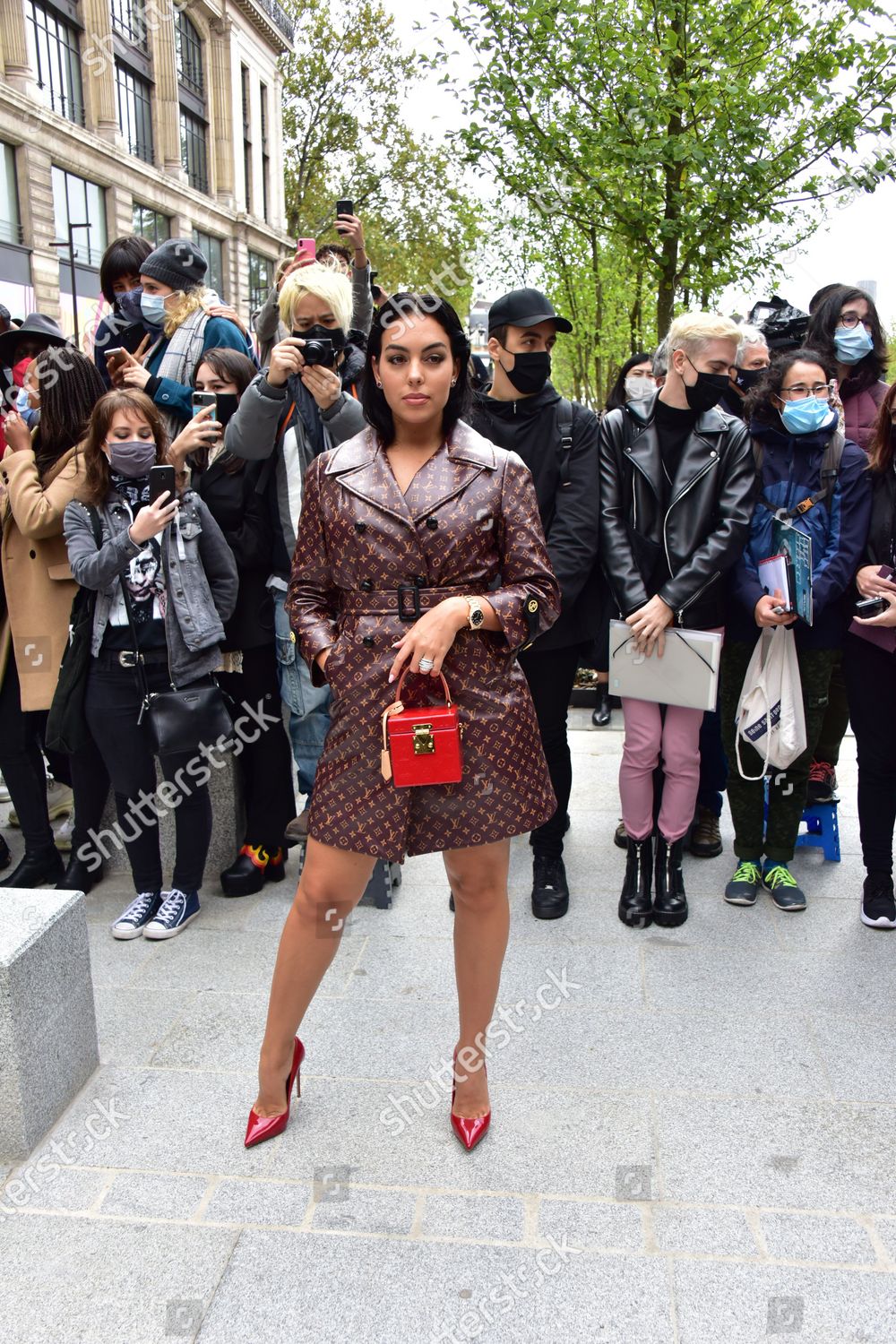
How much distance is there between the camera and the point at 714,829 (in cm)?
467

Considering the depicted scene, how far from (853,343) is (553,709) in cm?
209

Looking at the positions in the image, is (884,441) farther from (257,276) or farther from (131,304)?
(257,276)

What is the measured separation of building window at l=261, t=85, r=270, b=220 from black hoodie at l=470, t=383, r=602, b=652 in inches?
1732

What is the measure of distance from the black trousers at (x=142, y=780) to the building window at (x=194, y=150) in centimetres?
3661

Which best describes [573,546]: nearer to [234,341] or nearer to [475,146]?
[234,341]

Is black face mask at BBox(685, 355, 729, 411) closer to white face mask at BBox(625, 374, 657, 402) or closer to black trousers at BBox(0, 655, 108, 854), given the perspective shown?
black trousers at BBox(0, 655, 108, 854)

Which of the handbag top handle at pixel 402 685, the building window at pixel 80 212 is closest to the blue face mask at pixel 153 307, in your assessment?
the handbag top handle at pixel 402 685

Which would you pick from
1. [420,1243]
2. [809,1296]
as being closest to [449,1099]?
[420,1243]

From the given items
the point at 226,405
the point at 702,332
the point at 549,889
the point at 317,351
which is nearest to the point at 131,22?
the point at 226,405

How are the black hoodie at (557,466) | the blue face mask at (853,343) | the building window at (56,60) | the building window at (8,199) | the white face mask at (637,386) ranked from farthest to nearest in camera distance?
the building window at (56,60) < the building window at (8,199) < the white face mask at (637,386) < the blue face mask at (853,343) < the black hoodie at (557,466)

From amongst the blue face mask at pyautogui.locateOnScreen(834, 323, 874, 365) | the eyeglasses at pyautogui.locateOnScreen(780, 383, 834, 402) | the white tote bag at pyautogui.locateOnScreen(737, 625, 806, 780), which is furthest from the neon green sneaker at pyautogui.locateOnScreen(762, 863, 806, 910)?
the blue face mask at pyautogui.locateOnScreen(834, 323, 874, 365)

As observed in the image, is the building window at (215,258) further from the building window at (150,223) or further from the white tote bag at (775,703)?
the white tote bag at (775,703)

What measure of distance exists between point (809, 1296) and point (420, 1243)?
836 mm

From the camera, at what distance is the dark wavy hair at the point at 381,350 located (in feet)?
8.00
